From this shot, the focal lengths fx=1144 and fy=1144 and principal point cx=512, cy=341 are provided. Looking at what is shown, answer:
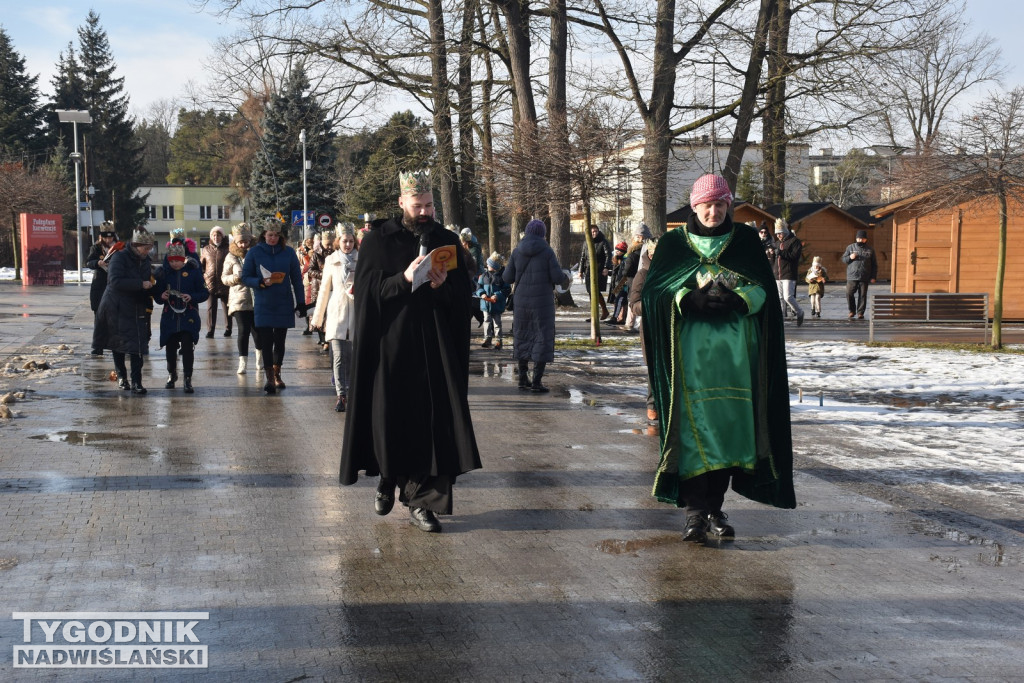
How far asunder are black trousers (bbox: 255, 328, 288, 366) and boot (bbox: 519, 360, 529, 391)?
2.64 m

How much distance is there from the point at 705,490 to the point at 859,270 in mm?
19735

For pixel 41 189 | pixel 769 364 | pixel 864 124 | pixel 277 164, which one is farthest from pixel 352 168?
pixel 769 364

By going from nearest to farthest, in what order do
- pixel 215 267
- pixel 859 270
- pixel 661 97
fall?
pixel 215 267 < pixel 859 270 < pixel 661 97

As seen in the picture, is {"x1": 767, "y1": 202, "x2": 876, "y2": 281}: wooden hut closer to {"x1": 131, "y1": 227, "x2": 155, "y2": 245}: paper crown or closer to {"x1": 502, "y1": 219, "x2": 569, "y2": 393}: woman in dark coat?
{"x1": 502, "y1": 219, "x2": 569, "y2": 393}: woman in dark coat

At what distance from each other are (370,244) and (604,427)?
4293 mm

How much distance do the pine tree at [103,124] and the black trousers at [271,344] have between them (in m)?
74.4

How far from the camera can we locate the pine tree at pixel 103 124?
84.5 metres

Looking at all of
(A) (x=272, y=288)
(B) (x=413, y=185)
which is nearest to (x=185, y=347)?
(A) (x=272, y=288)

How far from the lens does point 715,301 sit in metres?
5.96

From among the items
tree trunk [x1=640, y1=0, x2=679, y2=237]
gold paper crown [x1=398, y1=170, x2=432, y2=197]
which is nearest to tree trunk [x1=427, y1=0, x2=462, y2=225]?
tree trunk [x1=640, y1=0, x2=679, y2=237]

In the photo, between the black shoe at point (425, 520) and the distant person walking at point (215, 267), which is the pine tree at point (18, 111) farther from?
the black shoe at point (425, 520)

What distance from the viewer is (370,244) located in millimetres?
6488

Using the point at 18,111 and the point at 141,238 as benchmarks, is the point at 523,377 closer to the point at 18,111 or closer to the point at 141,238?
the point at 141,238

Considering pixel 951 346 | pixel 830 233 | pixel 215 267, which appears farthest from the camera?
pixel 830 233
